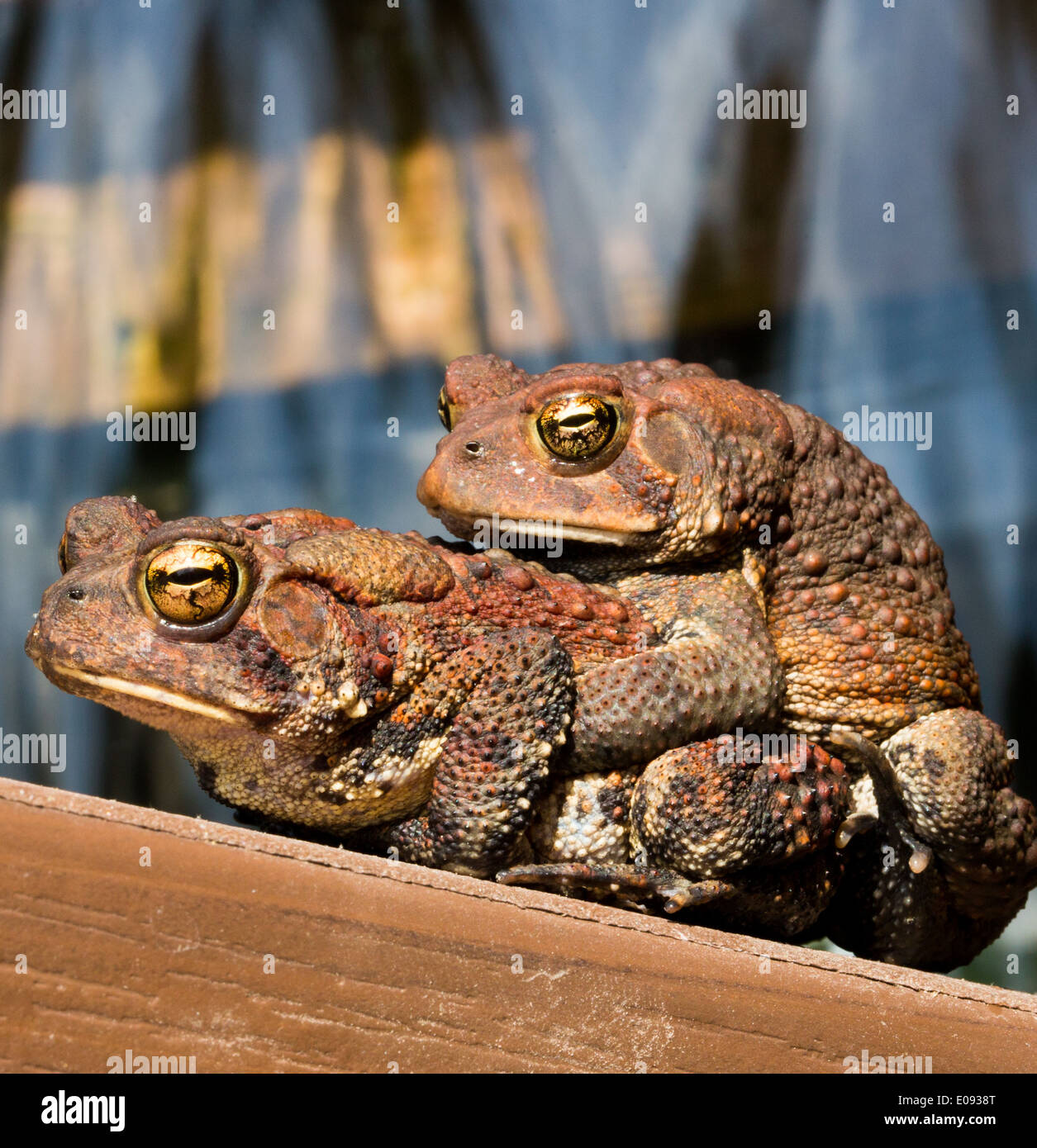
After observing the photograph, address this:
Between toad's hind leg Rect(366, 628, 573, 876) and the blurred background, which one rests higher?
the blurred background

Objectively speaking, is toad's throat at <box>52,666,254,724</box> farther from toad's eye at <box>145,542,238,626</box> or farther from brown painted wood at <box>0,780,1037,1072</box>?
brown painted wood at <box>0,780,1037,1072</box>

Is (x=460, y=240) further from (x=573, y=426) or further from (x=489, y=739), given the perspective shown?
(x=489, y=739)

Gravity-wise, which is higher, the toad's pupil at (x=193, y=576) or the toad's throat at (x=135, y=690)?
the toad's pupil at (x=193, y=576)

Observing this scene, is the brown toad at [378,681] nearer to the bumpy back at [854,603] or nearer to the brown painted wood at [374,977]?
the bumpy back at [854,603]

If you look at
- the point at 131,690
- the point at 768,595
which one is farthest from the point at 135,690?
the point at 768,595

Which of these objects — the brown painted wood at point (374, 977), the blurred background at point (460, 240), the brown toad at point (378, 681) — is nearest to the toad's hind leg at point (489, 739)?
the brown toad at point (378, 681)

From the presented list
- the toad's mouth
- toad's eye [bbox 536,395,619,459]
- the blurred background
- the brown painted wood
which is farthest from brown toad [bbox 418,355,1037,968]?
the blurred background

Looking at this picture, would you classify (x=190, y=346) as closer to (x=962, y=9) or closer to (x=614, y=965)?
(x=962, y=9)
